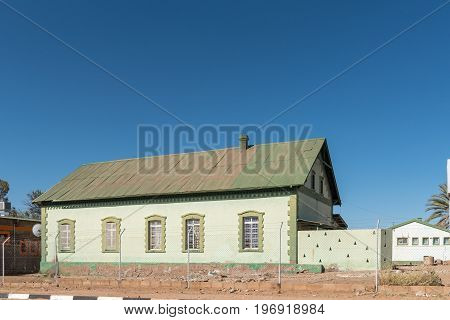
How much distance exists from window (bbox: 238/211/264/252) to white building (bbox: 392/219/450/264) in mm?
14552

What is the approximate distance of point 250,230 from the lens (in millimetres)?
26938

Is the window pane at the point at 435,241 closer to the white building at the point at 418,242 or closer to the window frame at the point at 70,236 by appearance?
the white building at the point at 418,242

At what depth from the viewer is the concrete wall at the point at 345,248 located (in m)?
23.5

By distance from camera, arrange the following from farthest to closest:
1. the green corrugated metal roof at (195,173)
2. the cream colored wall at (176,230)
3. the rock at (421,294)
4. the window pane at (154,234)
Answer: the window pane at (154,234) < the green corrugated metal roof at (195,173) < the cream colored wall at (176,230) < the rock at (421,294)

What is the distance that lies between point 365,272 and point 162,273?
36.9 feet

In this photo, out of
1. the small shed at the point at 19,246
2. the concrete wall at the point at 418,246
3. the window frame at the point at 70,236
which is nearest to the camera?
the window frame at the point at 70,236

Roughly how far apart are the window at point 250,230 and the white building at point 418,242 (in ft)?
47.7

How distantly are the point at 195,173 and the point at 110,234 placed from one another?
21.0 feet

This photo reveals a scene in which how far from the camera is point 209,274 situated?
26391mm

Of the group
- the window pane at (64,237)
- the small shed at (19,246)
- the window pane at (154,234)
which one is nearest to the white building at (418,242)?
the window pane at (154,234)

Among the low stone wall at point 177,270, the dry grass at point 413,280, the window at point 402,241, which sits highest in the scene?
the dry grass at point 413,280

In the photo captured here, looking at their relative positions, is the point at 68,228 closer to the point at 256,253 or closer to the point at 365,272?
the point at 256,253

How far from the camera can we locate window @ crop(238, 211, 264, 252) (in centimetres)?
2659

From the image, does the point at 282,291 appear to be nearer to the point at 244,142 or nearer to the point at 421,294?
the point at 421,294
